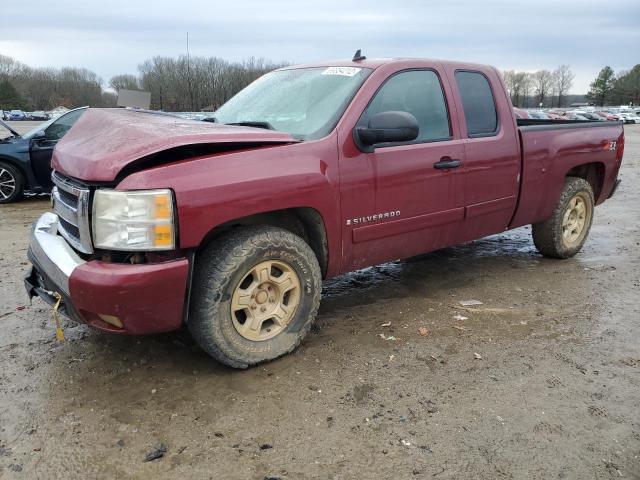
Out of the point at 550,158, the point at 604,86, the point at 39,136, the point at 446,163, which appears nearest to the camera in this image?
the point at 446,163

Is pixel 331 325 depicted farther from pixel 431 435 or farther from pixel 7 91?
pixel 7 91

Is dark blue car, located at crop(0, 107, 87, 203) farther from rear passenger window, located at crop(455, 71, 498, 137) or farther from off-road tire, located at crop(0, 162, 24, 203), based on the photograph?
rear passenger window, located at crop(455, 71, 498, 137)

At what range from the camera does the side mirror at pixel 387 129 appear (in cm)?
336

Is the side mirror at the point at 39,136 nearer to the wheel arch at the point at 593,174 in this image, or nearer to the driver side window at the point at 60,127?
the driver side window at the point at 60,127

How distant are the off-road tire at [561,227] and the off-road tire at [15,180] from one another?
8.08 meters

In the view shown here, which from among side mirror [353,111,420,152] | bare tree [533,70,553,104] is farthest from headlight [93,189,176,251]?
bare tree [533,70,553,104]

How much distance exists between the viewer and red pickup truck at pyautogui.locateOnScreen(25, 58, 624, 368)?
2738 millimetres

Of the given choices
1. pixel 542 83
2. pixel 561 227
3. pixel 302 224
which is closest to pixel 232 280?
pixel 302 224

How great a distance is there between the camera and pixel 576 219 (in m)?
5.75

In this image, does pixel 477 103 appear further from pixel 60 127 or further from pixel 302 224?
pixel 60 127

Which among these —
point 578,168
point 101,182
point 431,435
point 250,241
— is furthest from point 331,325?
point 578,168

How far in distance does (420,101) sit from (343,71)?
2.05 ft

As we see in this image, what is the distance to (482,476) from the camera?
235cm

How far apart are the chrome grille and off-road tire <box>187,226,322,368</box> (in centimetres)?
61
